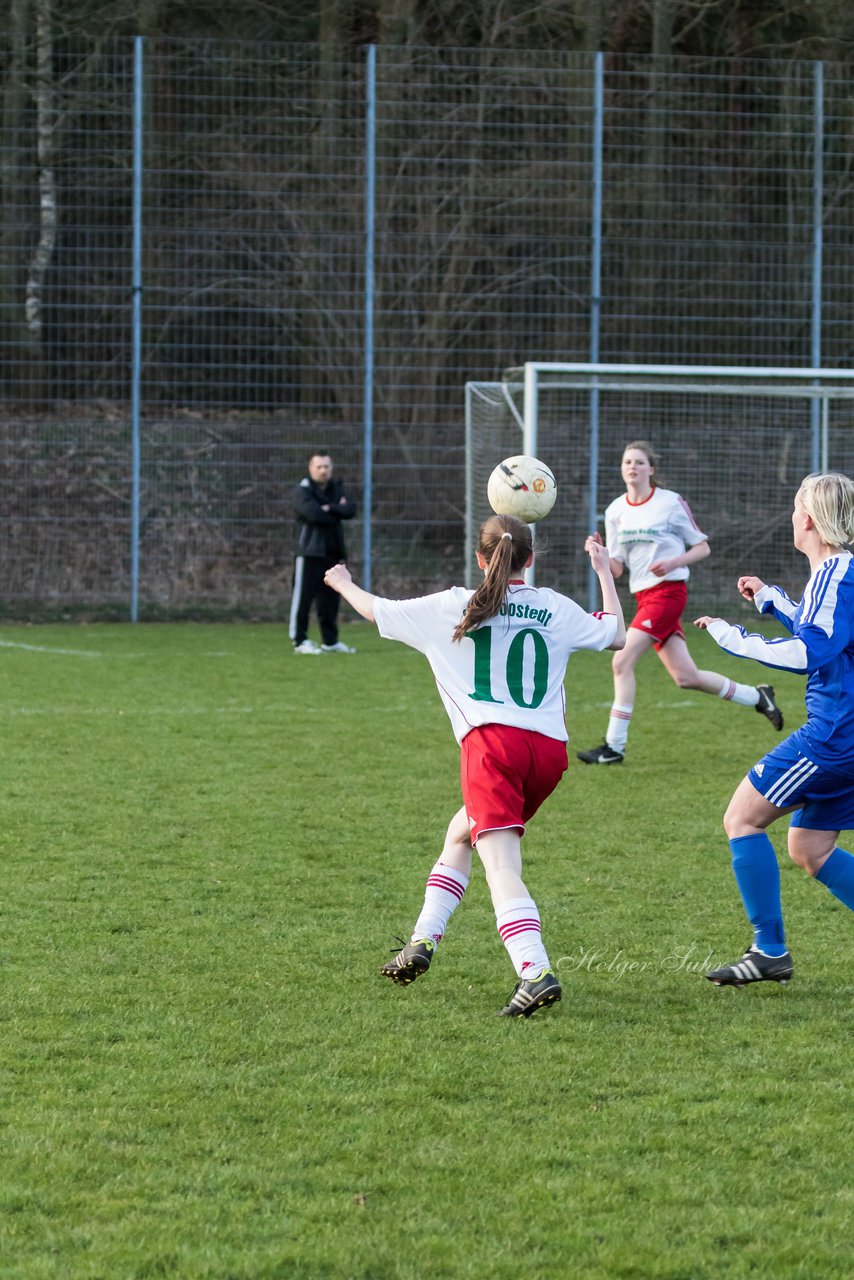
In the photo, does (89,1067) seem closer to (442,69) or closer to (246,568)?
(246,568)

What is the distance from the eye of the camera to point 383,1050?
4.27 metres

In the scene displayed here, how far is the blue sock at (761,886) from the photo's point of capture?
4.86 m

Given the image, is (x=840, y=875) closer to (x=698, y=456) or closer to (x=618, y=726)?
(x=618, y=726)

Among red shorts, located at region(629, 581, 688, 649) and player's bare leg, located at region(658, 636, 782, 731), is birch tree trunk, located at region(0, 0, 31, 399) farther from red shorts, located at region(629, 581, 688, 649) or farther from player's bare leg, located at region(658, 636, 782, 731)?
player's bare leg, located at region(658, 636, 782, 731)

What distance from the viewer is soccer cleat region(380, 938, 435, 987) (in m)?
4.79

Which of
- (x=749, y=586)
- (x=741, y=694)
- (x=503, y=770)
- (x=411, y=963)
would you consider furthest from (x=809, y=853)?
(x=741, y=694)

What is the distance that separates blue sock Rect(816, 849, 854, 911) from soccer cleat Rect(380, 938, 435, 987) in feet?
3.84

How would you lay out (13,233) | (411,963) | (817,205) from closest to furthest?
(411,963) < (13,233) < (817,205)

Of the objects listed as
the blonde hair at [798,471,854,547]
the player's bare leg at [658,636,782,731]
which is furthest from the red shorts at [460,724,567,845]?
the player's bare leg at [658,636,782,731]

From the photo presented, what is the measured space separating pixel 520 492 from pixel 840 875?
58.6 inches

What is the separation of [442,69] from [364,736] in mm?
10606

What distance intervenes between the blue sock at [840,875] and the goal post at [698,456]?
12.5 meters

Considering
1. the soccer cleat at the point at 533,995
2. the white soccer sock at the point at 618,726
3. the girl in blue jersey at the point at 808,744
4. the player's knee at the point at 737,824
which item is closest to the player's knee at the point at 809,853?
the girl in blue jersey at the point at 808,744

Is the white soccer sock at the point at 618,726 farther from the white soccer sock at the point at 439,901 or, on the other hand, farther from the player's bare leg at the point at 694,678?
the white soccer sock at the point at 439,901
